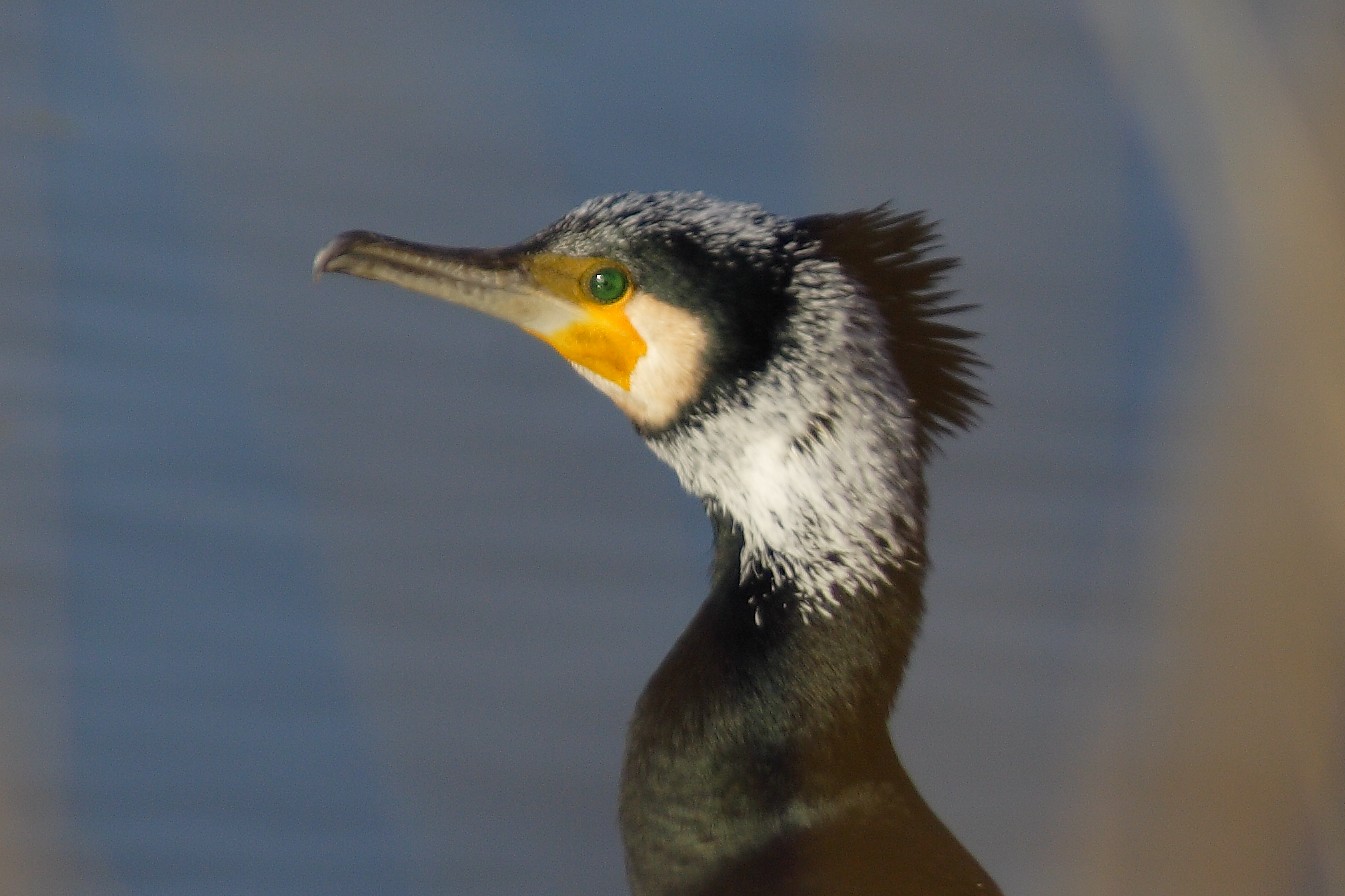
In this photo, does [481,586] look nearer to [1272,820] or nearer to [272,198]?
[272,198]

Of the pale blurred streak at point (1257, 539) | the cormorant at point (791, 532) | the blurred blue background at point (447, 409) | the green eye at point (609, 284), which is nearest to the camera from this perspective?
the pale blurred streak at point (1257, 539)

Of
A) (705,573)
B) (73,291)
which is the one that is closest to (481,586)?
(705,573)

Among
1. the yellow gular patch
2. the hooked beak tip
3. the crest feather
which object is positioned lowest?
the crest feather

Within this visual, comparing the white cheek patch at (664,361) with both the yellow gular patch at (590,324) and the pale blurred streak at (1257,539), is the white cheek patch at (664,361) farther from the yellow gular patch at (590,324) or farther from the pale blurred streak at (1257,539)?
the pale blurred streak at (1257,539)

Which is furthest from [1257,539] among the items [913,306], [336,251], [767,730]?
[336,251]

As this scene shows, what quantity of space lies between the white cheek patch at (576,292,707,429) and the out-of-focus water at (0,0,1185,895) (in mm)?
962

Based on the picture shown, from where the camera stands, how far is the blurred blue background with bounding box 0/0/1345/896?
3.33 m

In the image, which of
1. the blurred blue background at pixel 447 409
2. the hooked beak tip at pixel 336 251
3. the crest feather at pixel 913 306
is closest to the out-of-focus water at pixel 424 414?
the blurred blue background at pixel 447 409

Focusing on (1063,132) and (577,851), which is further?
(1063,132)

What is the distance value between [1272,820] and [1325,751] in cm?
12

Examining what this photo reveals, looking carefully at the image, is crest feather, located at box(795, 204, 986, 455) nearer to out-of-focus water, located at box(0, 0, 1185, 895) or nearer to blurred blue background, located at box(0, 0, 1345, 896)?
blurred blue background, located at box(0, 0, 1345, 896)

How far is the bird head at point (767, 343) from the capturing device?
2.19m

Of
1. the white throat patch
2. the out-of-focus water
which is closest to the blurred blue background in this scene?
the out-of-focus water

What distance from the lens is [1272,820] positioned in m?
2.11
